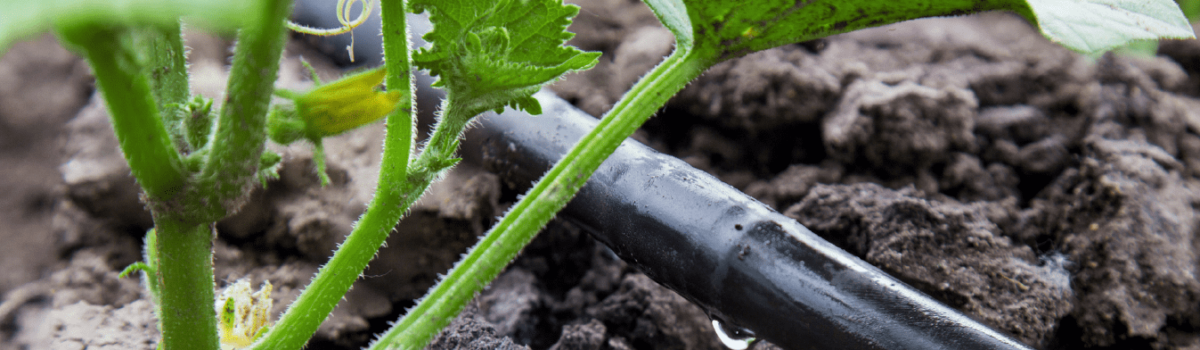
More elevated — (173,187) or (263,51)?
(263,51)

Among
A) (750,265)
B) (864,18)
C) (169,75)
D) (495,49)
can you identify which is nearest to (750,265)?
(750,265)

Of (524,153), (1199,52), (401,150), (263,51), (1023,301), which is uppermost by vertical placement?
(263,51)

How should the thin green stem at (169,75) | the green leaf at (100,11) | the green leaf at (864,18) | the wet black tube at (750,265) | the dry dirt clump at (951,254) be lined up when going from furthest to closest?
1. the dry dirt clump at (951,254)
2. the wet black tube at (750,265)
3. the thin green stem at (169,75)
4. the green leaf at (864,18)
5. the green leaf at (100,11)

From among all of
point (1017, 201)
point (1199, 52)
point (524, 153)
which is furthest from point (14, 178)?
point (1199, 52)

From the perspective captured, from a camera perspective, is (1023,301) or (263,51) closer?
(263,51)

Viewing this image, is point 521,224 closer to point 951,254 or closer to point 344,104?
point 344,104

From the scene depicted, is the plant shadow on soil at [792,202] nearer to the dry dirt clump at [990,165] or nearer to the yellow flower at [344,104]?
the dry dirt clump at [990,165]

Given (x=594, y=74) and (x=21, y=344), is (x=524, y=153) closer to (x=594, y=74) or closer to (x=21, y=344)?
(x=594, y=74)

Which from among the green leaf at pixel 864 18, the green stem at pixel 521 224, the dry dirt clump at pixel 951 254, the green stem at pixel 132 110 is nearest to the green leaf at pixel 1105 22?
the green leaf at pixel 864 18
